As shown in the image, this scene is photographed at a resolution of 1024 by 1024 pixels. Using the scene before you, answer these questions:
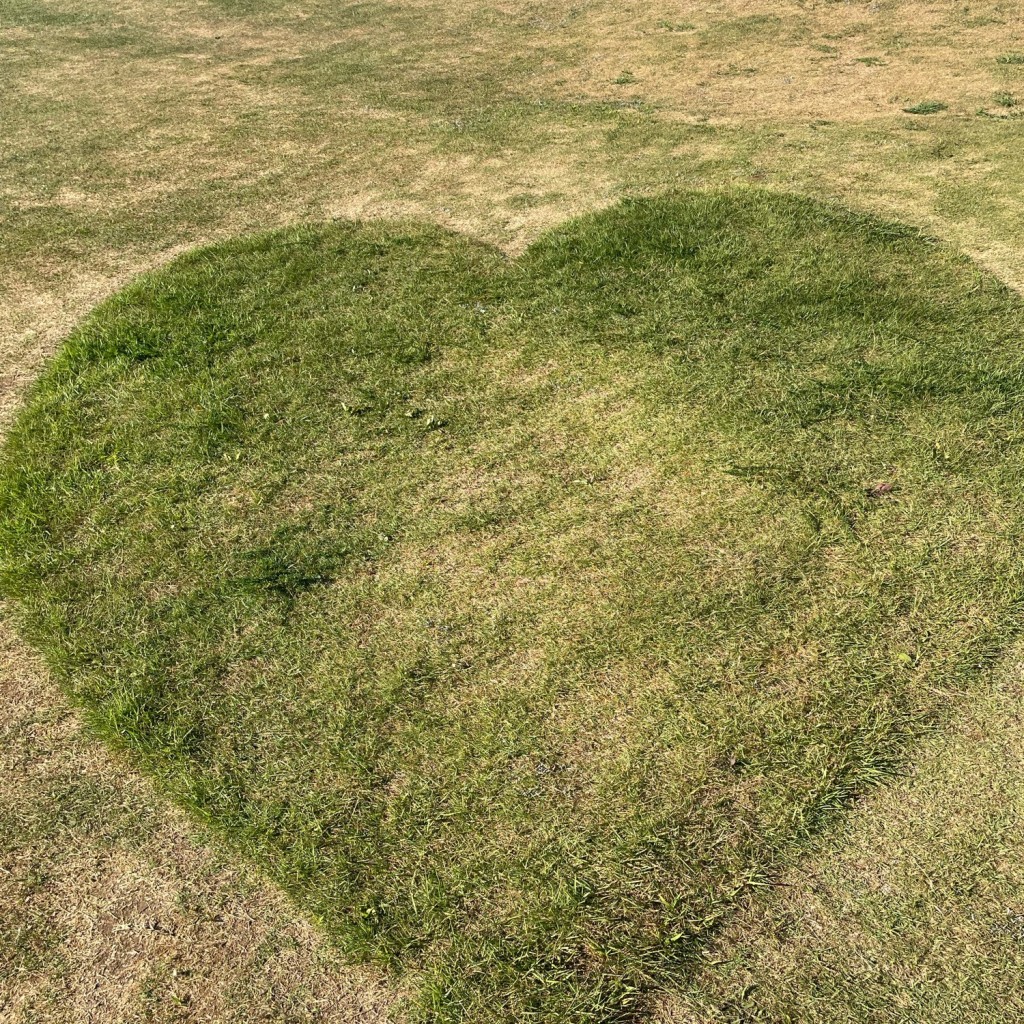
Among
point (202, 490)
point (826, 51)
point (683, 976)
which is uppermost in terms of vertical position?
point (826, 51)

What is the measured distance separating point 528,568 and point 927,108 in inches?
267

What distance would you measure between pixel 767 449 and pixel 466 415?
1.35m

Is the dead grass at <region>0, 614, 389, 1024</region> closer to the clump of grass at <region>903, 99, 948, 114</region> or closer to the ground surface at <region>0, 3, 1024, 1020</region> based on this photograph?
the ground surface at <region>0, 3, 1024, 1020</region>

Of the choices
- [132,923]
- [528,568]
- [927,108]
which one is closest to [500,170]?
[927,108]

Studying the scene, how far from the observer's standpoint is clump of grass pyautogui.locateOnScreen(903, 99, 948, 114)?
7.68 meters

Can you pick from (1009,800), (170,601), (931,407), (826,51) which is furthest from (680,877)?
(826,51)

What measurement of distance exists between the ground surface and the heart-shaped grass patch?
0.20m

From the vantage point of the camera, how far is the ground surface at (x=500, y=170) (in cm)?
217

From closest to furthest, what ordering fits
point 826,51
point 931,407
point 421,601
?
1. point 421,601
2. point 931,407
3. point 826,51

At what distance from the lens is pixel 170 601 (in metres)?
3.17

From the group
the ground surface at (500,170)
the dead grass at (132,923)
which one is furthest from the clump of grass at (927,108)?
the dead grass at (132,923)

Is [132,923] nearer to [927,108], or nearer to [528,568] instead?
[528,568]

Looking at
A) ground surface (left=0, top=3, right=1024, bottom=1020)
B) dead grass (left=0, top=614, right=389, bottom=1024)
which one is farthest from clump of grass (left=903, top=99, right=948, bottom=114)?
dead grass (left=0, top=614, right=389, bottom=1024)

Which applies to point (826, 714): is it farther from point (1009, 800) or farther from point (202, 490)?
point (202, 490)
